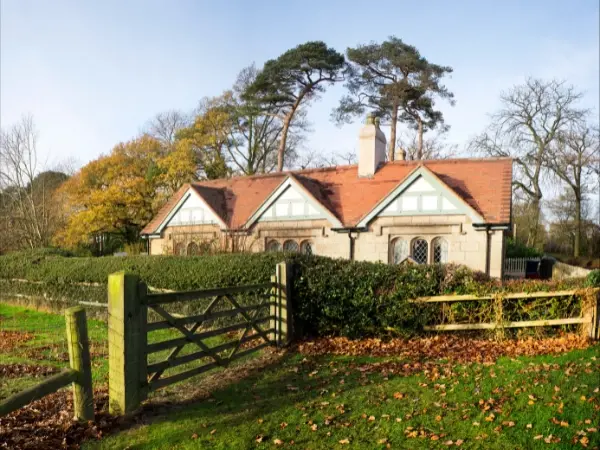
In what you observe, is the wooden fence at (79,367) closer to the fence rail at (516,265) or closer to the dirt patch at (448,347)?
the dirt patch at (448,347)

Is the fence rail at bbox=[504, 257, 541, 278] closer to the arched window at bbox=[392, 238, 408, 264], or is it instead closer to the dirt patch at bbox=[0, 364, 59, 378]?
the arched window at bbox=[392, 238, 408, 264]

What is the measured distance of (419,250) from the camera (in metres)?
19.5

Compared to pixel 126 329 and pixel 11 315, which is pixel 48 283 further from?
pixel 126 329

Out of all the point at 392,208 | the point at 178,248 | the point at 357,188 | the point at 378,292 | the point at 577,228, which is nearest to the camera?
the point at 378,292

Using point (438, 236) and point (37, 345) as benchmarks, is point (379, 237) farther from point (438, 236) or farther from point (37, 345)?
point (37, 345)

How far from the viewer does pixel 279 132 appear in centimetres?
4031

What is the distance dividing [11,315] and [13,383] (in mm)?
10757

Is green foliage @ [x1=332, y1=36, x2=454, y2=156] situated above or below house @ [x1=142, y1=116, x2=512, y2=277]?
above

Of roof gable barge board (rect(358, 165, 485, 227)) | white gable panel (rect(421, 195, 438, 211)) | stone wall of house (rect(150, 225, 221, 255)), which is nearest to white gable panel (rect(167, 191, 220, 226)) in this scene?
stone wall of house (rect(150, 225, 221, 255))

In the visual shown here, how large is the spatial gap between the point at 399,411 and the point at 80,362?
4.07m

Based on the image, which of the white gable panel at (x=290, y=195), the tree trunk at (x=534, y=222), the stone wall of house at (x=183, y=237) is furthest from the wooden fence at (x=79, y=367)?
the tree trunk at (x=534, y=222)

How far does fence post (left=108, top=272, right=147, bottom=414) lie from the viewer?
5.68 m

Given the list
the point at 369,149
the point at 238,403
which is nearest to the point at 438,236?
the point at 369,149

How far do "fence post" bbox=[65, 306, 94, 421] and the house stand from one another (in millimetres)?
14489
